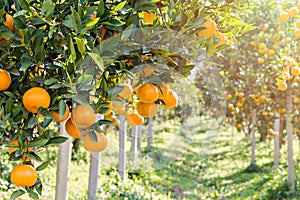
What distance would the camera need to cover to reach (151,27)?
3.73ft

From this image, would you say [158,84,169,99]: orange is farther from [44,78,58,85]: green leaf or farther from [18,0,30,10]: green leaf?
[18,0,30,10]: green leaf

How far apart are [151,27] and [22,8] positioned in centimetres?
34

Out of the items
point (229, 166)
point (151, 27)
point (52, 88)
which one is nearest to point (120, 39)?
point (151, 27)

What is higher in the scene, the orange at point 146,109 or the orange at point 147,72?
the orange at point 147,72

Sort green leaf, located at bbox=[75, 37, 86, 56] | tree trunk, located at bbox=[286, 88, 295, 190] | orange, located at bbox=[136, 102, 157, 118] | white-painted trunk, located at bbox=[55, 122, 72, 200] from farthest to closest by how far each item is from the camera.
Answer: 1. tree trunk, located at bbox=[286, 88, 295, 190]
2. white-painted trunk, located at bbox=[55, 122, 72, 200]
3. orange, located at bbox=[136, 102, 157, 118]
4. green leaf, located at bbox=[75, 37, 86, 56]

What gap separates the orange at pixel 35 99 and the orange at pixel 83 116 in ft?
0.29

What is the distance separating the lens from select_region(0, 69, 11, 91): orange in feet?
3.47

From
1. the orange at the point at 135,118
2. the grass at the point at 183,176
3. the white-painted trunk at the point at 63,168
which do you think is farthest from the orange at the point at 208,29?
the white-painted trunk at the point at 63,168

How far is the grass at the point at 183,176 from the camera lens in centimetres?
170

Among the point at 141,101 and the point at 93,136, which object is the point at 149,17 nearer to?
the point at 141,101

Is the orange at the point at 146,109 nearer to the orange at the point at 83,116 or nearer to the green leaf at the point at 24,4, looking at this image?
the orange at the point at 83,116

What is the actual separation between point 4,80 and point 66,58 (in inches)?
6.6

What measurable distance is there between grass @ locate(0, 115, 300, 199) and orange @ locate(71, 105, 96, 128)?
1.40 feet

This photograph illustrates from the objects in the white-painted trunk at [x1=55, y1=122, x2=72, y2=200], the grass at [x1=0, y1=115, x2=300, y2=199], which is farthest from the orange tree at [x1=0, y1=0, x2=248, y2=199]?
the white-painted trunk at [x1=55, y1=122, x2=72, y2=200]
